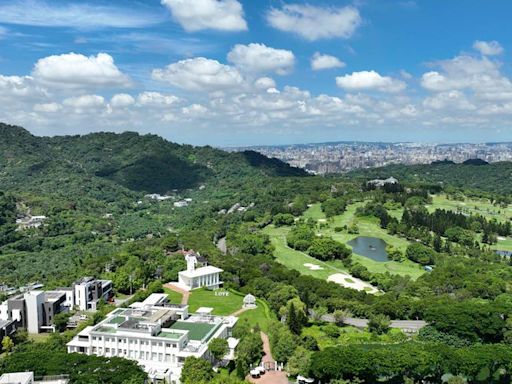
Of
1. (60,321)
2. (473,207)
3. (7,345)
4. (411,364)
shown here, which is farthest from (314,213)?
(7,345)

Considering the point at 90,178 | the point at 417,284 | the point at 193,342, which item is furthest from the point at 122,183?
the point at 193,342

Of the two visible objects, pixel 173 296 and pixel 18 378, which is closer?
pixel 18 378

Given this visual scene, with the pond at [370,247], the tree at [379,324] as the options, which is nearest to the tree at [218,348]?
the tree at [379,324]

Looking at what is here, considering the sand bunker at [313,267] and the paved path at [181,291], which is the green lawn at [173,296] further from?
the sand bunker at [313,267]

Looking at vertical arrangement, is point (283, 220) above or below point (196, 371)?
above

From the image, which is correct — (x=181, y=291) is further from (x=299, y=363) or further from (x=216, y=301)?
(x=299, y=363)

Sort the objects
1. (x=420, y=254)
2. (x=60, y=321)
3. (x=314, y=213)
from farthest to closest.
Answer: (x=314, y=213) < (x=420, y=254) < (x=60, y=321)

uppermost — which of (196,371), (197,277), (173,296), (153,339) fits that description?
(153,339)
